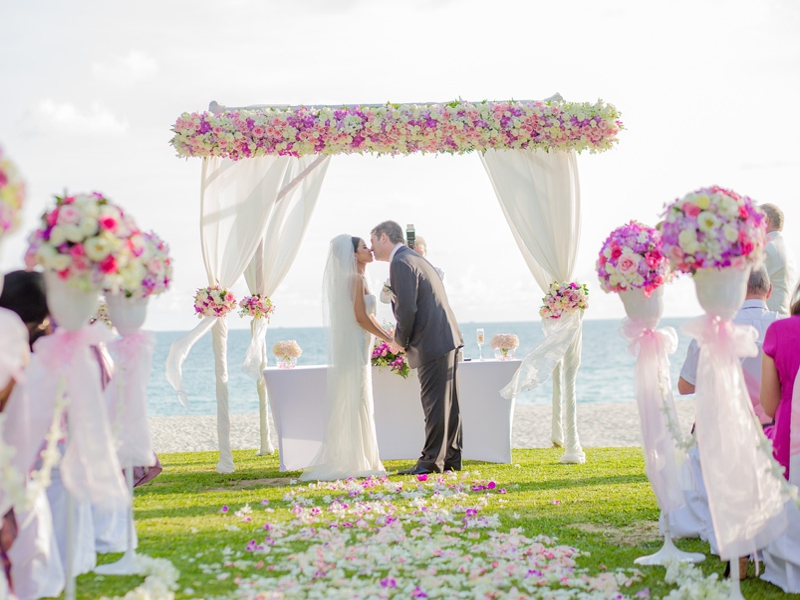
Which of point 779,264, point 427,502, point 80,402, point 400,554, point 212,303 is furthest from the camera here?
point 212,303

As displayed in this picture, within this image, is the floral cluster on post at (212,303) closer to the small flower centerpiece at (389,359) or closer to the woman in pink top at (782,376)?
the small flower centerpiece at (389,359)

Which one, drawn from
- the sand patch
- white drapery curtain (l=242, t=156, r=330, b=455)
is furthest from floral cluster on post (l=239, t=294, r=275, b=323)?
the sand patch

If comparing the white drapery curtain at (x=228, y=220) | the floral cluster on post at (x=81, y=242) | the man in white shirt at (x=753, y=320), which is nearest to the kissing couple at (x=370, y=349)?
the white drapery curtain at (x=228, y=220)

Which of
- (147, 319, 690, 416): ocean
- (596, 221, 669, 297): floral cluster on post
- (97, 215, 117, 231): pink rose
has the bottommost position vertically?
(147, 319, 690, 416): ocean

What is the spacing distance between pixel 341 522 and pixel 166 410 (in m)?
25.9

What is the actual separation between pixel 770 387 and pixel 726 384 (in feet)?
1.44

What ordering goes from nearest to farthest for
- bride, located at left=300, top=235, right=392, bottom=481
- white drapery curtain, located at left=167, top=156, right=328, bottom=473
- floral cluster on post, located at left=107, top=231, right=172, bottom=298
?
floral cluster on post, located at left=107, top=231, right=172, bottom=298
bride, located at left=300, top=235, right=392, bottom=481
white drapery curtain, located at left=167, top=156, right=328, bottom=473

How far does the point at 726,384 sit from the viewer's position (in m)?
3.92

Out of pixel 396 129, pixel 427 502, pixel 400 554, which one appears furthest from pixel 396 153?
pixel 400 554

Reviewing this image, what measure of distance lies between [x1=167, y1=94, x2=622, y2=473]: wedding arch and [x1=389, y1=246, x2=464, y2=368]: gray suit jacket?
86 cm

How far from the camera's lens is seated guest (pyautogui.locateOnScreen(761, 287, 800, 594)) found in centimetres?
406

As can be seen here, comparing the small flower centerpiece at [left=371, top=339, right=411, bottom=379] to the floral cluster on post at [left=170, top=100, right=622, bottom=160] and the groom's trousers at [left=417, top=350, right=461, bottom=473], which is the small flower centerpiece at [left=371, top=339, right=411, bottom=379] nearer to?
the groom's trousers at [left=417, top=350, right=461, bottom=473]

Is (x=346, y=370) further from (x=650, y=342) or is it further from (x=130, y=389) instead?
(x=650, y=342)

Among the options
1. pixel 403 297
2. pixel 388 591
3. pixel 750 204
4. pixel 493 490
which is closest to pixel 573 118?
pixel 403 297
